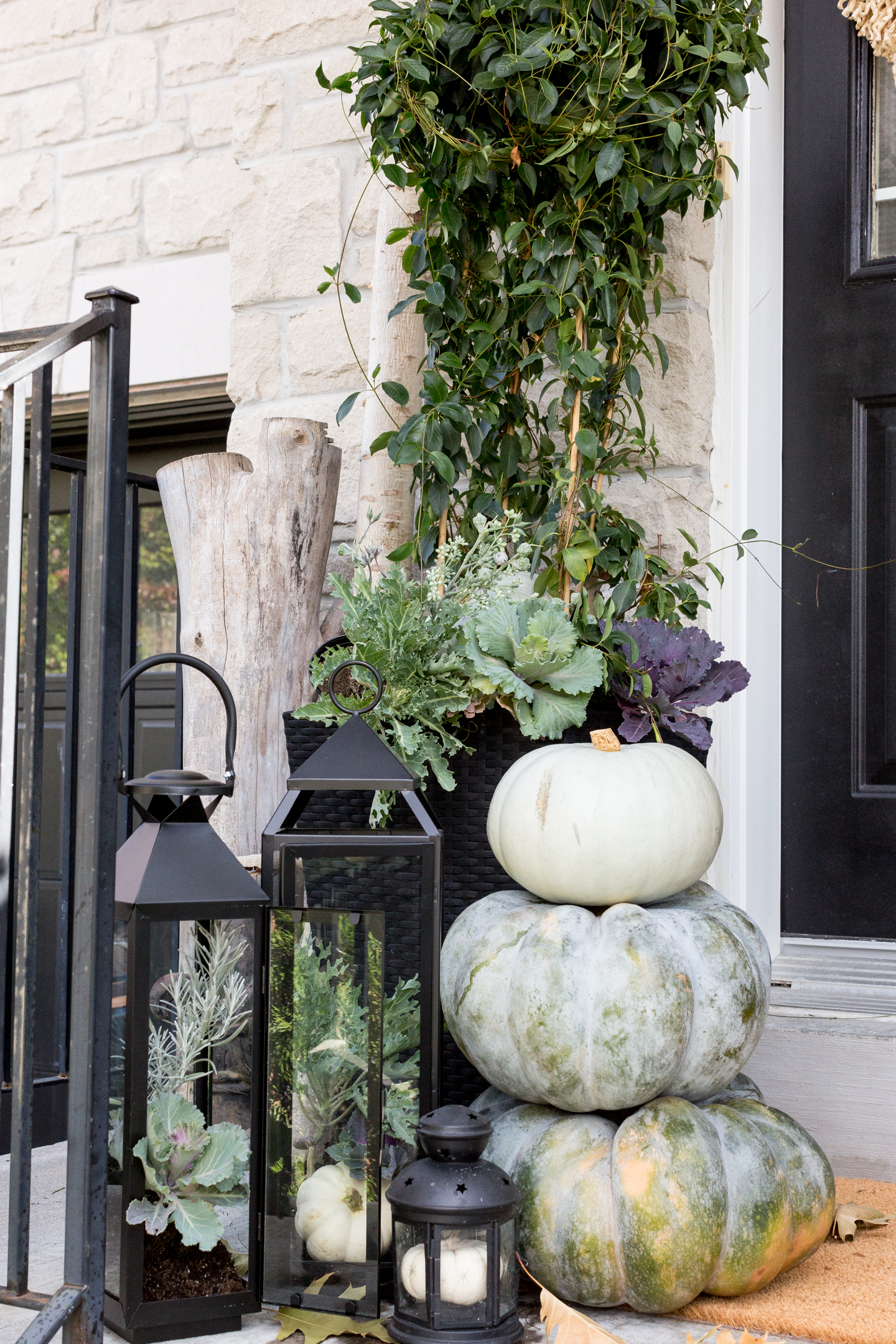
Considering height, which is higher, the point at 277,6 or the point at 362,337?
the point at 277,6

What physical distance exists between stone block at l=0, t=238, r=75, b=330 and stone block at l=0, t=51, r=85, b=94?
430mm

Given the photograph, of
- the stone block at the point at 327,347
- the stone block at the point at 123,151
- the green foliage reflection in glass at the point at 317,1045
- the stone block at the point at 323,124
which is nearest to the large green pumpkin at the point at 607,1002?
the green foliage reflection in glass at the point at 317,1045

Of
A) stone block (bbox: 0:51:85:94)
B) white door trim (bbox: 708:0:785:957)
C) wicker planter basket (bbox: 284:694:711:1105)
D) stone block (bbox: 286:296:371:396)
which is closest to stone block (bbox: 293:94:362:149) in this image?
stone block (bbox: 286:296:371:396)

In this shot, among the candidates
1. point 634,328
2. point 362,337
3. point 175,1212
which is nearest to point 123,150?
point 362,337

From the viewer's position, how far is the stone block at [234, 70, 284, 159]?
2.39m

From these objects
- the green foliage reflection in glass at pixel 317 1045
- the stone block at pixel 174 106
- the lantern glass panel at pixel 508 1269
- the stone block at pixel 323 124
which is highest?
the stone block at pixel 174 106

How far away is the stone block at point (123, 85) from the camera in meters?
3.10

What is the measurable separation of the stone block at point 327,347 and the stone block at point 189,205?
79 centimetres

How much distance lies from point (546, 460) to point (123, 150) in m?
1.92

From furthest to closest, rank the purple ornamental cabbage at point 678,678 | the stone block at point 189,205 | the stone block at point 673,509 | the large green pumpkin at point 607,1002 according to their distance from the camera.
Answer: the stone block at point 189,205 < the stone block at point 673,509 < the purple ornamental cabbage at point 678,678 < the large green pumpkin at point 607,1002

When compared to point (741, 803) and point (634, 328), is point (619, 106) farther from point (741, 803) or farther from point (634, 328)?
point (741, 803)

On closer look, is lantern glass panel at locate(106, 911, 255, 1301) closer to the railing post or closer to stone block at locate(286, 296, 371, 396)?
the railing post

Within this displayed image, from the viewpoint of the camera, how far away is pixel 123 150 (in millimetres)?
3139

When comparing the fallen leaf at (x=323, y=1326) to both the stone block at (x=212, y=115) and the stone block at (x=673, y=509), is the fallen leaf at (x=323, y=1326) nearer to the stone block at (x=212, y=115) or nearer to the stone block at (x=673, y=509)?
the stone block at (x=673, y=509)
